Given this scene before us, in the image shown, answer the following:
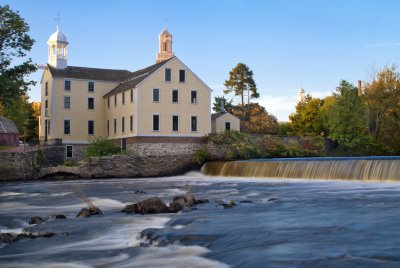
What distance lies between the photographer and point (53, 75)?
48.2 metres

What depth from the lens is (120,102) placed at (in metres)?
46.4

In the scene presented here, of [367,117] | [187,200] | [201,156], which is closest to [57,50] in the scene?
[201,156]

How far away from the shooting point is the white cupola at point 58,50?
51.9 m

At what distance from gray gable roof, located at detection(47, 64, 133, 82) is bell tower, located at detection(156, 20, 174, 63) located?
6.83 m

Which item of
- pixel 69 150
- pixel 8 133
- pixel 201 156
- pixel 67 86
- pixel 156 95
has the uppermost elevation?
pixel 67 86

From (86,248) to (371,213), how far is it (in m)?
7.06

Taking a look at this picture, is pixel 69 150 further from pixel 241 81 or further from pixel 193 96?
pixel 241 81

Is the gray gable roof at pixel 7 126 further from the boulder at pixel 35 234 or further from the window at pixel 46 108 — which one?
the boulder at pixel 35 234

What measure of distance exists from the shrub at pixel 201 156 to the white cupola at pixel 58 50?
19374mm

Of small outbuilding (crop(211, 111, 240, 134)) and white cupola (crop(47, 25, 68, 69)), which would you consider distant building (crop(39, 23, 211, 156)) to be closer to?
white cupola (crop(47, 25, 68, 69))

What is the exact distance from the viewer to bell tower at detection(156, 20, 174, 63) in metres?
60.2

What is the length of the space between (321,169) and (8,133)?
145ft

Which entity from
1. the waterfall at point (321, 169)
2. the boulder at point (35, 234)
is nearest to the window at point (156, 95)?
the waterfall at point (321, 169)

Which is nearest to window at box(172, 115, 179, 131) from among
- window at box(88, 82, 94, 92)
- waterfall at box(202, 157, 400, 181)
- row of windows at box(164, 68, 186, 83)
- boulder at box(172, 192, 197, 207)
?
row of windows at box(164, 68, 186, 83)
